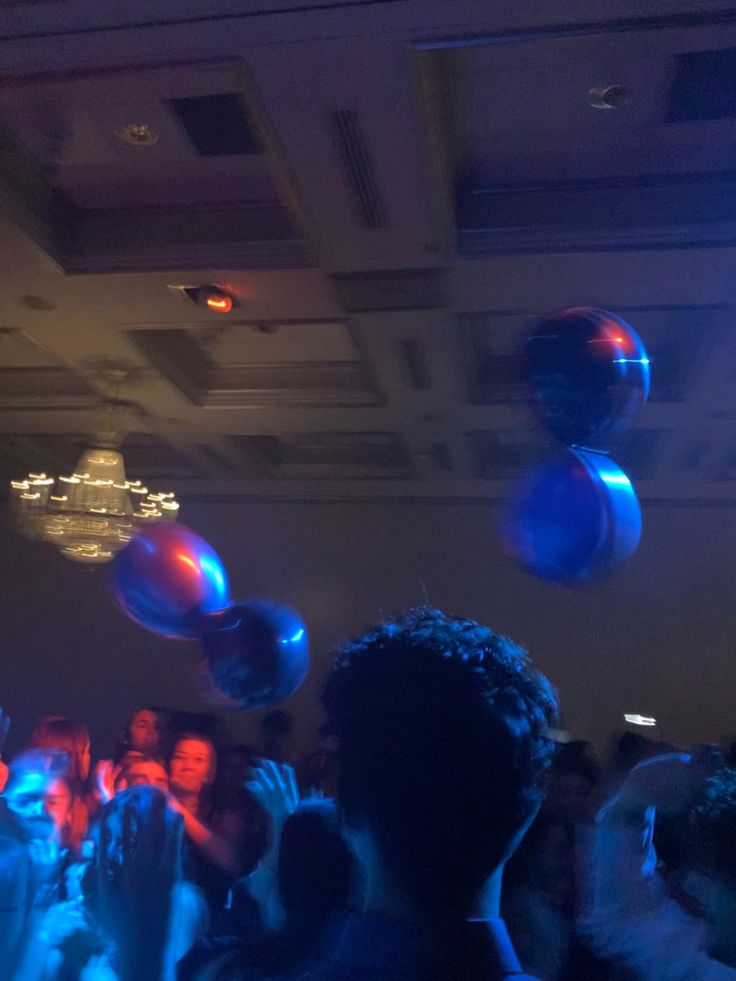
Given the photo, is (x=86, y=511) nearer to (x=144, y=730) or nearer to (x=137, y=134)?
(x=144, y=730)

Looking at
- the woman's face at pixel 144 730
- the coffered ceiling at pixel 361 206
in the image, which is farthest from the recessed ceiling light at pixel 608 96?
the woman's face at pixel 144 730

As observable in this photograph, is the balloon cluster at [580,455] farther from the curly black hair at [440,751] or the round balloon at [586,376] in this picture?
the curly black hair at [440,751]


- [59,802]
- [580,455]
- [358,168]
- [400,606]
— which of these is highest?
[358,168]

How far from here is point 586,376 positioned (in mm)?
2033

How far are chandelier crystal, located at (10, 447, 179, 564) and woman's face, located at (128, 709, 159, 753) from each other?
38.9 inches

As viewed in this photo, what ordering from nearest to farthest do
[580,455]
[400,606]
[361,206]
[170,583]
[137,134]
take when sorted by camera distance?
[580,455] → [170,583] → [137,134] → [361,206] → [400,606]

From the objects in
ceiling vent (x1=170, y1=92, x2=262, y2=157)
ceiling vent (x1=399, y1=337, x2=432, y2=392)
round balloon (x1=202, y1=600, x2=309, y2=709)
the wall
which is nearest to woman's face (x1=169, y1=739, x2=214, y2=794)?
round balloon (x1=202, y1=600, x2=309, y2=709)

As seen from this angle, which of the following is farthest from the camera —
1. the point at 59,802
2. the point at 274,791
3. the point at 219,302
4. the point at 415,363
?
the point at 415,363

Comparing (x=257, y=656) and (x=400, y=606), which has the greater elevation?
(x=400, y=606)

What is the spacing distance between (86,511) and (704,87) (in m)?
3.61

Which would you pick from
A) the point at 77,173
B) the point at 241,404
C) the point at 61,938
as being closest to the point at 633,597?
the point at 241,404

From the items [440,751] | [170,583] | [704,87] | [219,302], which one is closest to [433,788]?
[440,751]

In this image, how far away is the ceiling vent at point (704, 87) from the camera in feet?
9.05

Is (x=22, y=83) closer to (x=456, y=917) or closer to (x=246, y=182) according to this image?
(x=246, y=182)
